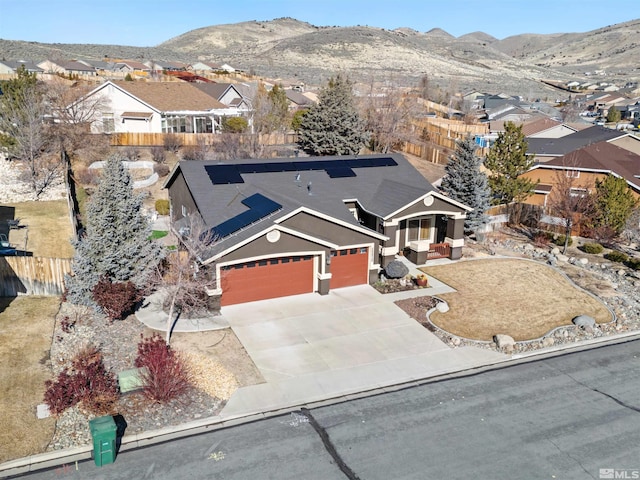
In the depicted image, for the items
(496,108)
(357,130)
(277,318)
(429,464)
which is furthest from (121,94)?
(496,108)

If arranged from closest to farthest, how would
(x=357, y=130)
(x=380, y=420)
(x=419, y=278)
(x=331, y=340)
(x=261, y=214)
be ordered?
(x=380, y=420)
(x=331, y=340)
(x=261, y=214)
(x=419, y=278)
(x=357, y=130)

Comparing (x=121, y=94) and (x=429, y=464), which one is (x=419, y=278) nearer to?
(x=429, y=464)

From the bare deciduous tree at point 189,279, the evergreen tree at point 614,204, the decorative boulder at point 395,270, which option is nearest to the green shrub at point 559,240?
the evergreen tree at point 614,204

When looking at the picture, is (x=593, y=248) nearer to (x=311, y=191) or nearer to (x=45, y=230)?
(x=311, y=191)

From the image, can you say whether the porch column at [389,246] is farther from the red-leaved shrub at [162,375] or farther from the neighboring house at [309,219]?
the red-leaved shrub at [162,375]

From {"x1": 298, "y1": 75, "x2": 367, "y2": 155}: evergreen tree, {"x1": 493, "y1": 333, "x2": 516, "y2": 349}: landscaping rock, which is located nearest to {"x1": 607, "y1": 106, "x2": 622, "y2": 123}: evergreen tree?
{"x1": 298, "y1": 75, "x2": 367, "y2": 155}: evergreen tree

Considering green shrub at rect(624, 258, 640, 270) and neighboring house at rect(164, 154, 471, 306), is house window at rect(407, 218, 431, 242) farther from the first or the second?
green shrub at rect(624, 258, 640, 270)
